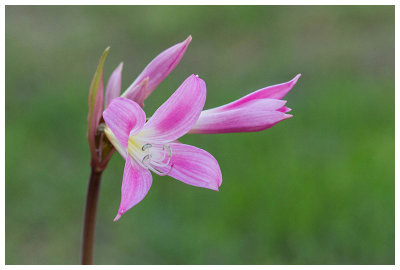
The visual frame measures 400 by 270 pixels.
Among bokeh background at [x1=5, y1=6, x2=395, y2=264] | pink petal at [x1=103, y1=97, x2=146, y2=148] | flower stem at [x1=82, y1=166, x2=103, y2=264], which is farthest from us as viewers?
bokeh background at [x1=5, y1=6, x2=395, y2=264]

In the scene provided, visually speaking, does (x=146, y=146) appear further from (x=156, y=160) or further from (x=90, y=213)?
(x=90, y=213)

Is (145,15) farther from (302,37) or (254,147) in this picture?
(254,147)

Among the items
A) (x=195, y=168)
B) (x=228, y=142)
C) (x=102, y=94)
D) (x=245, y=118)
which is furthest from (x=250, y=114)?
(x=228, y=142)

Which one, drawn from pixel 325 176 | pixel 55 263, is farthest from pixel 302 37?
pixel 55 263

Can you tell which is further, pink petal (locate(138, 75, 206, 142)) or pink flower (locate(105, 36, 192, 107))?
pink flower (locate(105, 36, 192, 107))

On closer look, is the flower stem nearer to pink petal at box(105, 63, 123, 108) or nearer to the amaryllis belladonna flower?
the amaryllis belladonna flower

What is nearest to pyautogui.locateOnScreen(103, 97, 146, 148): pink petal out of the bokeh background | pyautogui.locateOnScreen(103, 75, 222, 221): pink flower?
pyautogui.locateOnScreen(103, 75, 222, 221): pink flower
